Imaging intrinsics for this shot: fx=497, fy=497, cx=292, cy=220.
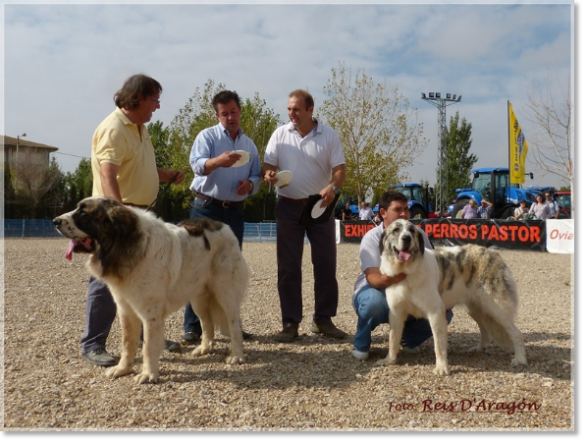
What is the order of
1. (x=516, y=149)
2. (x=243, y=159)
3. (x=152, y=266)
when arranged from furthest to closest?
(x=516, y=149) → (x=243, y=159) → (x=152, y=266)

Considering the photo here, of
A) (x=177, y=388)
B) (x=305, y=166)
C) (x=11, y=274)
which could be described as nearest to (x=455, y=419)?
(x=177, y=388)

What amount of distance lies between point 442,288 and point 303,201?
184cm

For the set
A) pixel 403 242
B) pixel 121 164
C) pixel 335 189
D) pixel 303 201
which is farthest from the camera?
pixel 303 201

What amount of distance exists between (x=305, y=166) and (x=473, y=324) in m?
2.99

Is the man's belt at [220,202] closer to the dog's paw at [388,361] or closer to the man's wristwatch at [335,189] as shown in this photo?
the man's wristwatch at [335,189]

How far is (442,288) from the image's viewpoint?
15.0 ft

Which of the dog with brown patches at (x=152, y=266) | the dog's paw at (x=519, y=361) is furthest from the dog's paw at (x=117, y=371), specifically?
the dog's paw at (x=519, y=361)

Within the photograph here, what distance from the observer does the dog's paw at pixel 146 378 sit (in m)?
4.07

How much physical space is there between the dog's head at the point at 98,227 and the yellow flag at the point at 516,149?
63.1 ft

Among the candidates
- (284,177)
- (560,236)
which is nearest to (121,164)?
(284,177)

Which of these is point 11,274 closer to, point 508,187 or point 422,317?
point 422,317

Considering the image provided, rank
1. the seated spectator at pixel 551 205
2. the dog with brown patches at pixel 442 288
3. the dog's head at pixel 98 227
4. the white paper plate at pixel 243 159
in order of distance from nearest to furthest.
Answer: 1. the dog's head at pixel 98 227
2. the dog with brown patches at pixel 442 288
3. the white paper plate at pixel 243 159
4. the seated spectator at pixel 551 205

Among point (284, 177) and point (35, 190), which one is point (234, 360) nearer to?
point (284, 177)

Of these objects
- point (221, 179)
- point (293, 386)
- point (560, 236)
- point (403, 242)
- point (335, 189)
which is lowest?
point (293, 386)
